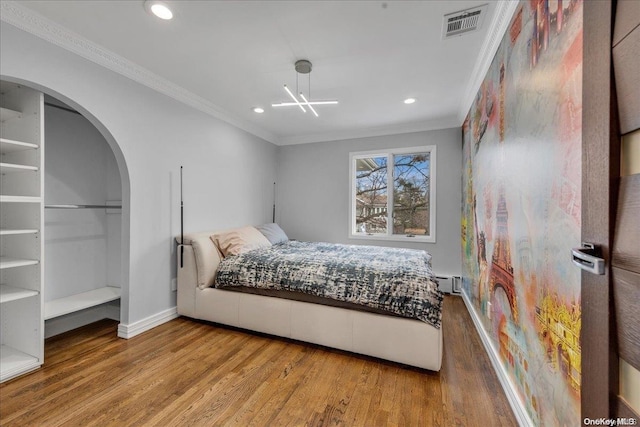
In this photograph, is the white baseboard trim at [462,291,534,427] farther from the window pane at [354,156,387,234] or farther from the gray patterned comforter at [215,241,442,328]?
the window pane at [354,156,387,234]

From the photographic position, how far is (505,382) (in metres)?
1.74

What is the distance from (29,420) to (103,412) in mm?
377

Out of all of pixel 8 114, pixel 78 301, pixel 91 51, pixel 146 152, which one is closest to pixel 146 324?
pixel 78 301

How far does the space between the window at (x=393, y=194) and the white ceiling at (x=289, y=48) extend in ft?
3.12

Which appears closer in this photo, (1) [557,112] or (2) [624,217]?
(2) [624,217]

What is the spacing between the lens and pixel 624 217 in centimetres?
59

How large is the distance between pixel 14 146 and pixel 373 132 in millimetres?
4069

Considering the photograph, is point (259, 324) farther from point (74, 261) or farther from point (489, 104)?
point (489, 104)

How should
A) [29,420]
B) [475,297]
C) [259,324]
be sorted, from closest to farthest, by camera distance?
[29,420] < [259,324] < [475,297]

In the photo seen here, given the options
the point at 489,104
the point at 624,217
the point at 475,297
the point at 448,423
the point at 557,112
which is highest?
the point at 489,104

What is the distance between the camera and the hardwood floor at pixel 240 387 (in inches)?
60.6

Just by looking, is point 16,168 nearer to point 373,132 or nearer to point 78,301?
point 78,301

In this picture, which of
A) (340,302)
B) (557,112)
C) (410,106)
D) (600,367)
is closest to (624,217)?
(600,367)

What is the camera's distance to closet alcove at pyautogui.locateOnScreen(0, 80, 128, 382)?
1969 mm
